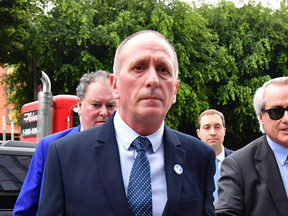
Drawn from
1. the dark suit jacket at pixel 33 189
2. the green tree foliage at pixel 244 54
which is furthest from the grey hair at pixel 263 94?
the green tree foliage at pixel 244 54

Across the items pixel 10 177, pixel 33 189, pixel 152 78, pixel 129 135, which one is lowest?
pixel 10 177

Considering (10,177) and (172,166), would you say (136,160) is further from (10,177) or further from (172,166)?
(10,177)

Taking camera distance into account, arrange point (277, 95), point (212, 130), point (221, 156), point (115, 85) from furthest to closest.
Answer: point (212, 130)
point (221, 156)
point (277, 95)
point (115, 85)

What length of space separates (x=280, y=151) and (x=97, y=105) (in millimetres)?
1414

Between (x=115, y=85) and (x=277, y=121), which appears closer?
(x=115, y=85)

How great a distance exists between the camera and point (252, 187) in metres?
2.41

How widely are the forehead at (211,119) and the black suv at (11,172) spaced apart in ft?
7.05

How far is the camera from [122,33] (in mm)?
16656

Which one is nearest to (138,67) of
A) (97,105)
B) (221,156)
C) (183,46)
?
(97,105)

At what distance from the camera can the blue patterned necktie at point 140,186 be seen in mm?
1578

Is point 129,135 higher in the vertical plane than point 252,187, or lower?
higher

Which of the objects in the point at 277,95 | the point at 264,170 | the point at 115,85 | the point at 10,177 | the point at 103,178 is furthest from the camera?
the point at 10,177

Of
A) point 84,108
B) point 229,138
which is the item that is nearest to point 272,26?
point 229,138

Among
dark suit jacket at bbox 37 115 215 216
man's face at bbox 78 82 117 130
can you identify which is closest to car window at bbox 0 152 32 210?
man's face at bbox 78 82 117 130
